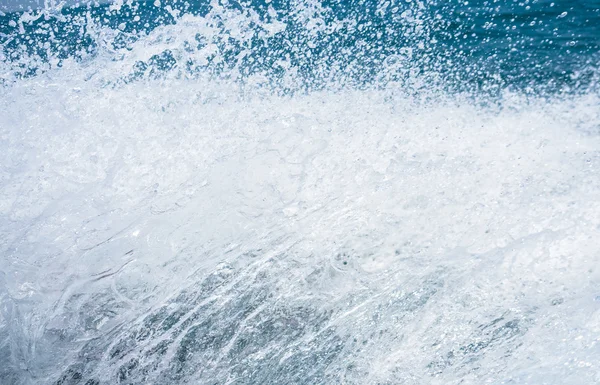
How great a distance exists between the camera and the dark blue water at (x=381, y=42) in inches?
122

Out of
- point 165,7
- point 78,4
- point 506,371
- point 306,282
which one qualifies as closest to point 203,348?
point 306,282

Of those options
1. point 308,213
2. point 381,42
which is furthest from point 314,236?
point 381,42

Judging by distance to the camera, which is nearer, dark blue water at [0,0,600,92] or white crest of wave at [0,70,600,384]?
white crest of wave at [0,70,600,384]

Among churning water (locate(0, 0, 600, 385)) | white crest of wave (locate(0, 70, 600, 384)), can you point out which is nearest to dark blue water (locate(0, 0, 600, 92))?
churning water (locate(0, 0, 600, 385))

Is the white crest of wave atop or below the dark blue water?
below

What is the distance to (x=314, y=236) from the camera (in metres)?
2.38

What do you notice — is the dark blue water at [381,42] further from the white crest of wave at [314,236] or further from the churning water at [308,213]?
the white crest of wave at [314,236]

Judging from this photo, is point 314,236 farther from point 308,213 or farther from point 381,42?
point 381,42

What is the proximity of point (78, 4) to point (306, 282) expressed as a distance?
136 inches

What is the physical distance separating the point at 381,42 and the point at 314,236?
1.86m

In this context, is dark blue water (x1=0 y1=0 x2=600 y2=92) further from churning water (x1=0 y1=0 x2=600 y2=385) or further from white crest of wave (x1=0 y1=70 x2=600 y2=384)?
white crest of wave (x1=0 y1=70 x2=600 y2=384)

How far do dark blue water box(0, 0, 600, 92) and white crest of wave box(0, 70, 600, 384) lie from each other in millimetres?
350

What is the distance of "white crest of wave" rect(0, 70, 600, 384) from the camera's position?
81.6 inches

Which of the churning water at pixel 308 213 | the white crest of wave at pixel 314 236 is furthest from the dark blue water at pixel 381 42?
the white crest of wave at pixel 314 236
